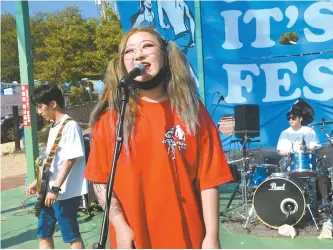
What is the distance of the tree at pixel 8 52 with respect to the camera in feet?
117

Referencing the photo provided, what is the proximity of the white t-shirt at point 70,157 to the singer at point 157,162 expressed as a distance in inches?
64.6

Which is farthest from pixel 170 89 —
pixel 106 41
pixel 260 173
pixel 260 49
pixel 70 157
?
pixel 106 41

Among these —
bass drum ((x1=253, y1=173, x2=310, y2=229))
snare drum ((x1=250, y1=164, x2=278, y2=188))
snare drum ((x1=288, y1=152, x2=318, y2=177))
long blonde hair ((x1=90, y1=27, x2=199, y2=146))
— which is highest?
long blonde hair ((x1=90, y1=27, x2=199, y2=146))

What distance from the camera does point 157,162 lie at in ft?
6.78

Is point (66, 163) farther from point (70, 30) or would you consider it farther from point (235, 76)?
point (70, 30)

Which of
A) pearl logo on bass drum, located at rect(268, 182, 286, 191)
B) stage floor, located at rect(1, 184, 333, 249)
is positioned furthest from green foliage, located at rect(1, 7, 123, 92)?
pearl logo on bass drum, located at rect(268, 182, 286, 191)

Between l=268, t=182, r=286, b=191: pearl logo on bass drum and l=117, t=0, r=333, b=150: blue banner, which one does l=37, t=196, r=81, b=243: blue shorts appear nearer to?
l=268, t=182, r=286, b=191: pearl logo on bass drum

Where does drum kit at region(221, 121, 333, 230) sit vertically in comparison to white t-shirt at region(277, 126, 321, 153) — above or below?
below

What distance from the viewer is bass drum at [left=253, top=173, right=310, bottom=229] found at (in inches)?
217

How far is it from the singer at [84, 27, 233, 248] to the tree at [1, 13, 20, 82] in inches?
1360

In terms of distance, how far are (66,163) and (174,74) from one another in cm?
182

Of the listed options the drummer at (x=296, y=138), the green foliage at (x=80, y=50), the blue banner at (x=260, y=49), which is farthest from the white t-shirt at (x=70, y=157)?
the green foliage at (x=80, y=50)

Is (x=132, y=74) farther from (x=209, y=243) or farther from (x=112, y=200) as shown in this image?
(x=209, y=243)

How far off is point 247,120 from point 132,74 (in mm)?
4804
